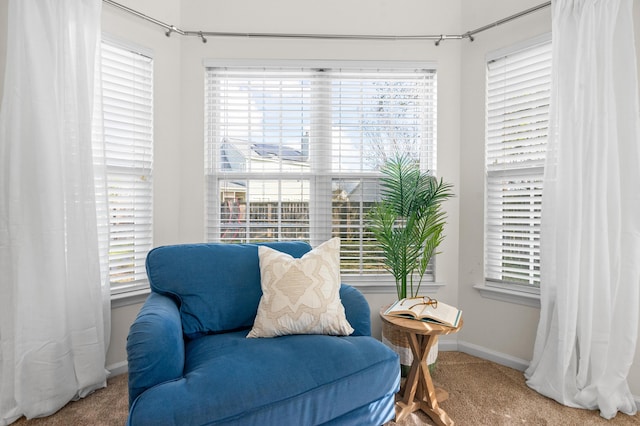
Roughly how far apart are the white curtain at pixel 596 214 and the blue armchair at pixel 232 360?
1.15 meters

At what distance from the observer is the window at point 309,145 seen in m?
2.57

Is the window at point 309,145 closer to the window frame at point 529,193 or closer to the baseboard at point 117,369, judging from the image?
the window frame at point 529,193

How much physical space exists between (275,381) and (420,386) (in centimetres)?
101

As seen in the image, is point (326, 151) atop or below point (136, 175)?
atop

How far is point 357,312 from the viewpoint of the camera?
67.1 inches

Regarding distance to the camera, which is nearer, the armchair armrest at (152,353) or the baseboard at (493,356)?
the armchair armrest at (152,353)

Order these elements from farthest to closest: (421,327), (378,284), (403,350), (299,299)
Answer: (378,284) → (403,350) → (421,327) → (299,299)

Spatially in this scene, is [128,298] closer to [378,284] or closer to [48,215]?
[48,215]

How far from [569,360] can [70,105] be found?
308 centimetres

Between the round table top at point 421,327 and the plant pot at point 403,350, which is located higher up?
the round table top at point 421,327

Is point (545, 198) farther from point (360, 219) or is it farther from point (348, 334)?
point (348, 334)

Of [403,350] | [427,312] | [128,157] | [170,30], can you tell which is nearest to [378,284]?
[403,350]

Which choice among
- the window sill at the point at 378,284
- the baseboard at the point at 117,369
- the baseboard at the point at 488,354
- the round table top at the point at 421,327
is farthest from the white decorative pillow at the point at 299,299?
the baseboard at the point at 488,354

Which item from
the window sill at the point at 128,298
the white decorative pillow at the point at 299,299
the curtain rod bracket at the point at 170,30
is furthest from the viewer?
the curtain rod bracket at the point at 170,30
